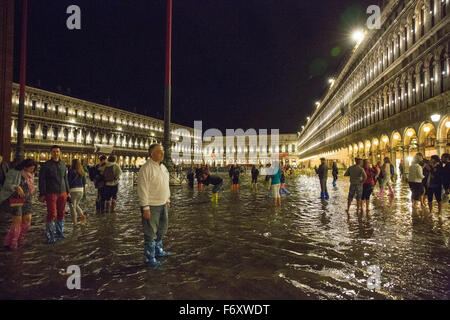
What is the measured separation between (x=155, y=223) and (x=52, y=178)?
2.61 metres

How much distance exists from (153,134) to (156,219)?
8400 centimetres

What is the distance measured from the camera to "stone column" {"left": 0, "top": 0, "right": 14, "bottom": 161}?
10.8 m

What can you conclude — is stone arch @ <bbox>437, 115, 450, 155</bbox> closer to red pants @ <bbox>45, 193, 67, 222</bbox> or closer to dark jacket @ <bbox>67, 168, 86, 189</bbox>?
dark jacket @ <bbox>67, 168, 86, 189</bbox>

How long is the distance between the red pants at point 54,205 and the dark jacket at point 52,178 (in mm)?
85

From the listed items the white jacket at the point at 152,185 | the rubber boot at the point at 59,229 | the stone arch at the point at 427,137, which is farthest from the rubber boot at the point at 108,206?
the stone arch at the point at 427,137

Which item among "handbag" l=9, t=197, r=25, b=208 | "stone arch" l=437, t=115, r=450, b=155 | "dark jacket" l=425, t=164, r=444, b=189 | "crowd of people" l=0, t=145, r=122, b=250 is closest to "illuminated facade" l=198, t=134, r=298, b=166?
"stone arch" l=437, t=115, r=450, b=155

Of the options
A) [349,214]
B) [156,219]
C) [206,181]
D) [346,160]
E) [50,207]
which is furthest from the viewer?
[346,160]

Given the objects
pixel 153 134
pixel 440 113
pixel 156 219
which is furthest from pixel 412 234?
pixel 153 134

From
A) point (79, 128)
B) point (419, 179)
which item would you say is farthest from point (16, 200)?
point (79, 128)

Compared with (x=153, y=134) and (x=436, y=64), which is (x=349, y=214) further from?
(x=153, y=134)

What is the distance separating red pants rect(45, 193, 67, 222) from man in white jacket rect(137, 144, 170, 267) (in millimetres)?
2384

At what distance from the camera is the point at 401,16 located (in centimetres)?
2384
